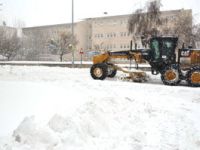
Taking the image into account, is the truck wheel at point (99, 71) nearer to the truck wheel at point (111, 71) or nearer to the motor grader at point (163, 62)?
the motor grader at point (163, 62)

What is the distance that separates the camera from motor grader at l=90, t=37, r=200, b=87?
55.1 feet

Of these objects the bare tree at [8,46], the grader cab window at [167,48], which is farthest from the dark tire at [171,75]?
the bare tree at [8,46]

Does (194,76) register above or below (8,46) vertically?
below

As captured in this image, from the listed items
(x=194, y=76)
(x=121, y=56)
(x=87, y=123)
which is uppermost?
(x=121, y=56)

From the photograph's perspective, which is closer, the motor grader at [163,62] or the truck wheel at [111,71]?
the motor grader at [163,62]

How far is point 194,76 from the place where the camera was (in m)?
16.2

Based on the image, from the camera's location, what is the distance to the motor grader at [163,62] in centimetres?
1678

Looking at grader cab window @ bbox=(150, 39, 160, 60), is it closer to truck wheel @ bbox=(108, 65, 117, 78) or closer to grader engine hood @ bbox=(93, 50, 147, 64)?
A: grader engine hood @ bbox=(93, 50, 147, 64)

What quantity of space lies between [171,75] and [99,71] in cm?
446

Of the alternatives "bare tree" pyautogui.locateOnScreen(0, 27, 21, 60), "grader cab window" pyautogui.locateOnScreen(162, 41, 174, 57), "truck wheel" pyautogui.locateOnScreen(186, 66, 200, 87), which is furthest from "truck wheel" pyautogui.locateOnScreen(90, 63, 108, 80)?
"bare tree" pyautogui.locateOnScreen(0, 27, 21, 60)

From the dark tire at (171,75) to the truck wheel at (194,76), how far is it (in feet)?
1.92

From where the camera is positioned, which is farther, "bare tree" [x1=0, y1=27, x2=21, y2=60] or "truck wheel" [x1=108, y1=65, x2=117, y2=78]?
"bare tree" [x1=0, y1=27, x2=21, y2=60]

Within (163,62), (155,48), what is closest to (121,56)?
(155,48)

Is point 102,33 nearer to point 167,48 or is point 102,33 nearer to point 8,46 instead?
point 8,46
